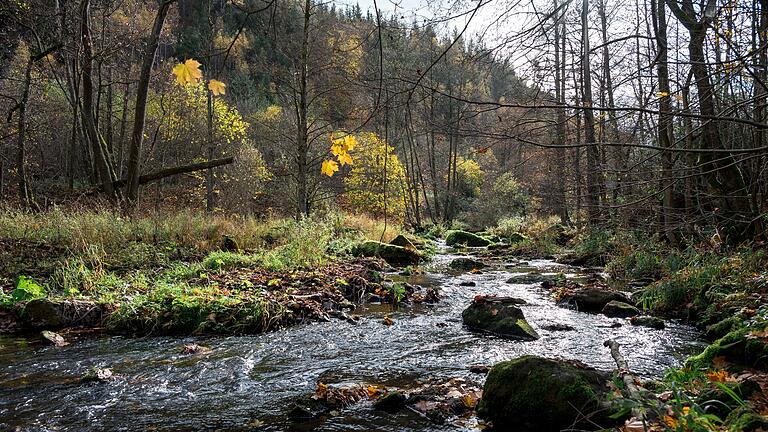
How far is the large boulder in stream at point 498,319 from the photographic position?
570 centimetres

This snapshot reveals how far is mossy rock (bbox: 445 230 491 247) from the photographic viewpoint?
18513mm

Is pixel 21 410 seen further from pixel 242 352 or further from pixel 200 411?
pixel 242 352

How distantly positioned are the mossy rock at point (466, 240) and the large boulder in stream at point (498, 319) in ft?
39.4

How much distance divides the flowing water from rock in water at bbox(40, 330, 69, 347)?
Answer: 0.32ft

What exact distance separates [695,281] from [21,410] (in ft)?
25.6

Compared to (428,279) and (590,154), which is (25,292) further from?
(590,154)

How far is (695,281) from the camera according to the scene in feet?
22.1

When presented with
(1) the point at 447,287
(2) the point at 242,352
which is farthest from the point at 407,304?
(2) the point at 242,352

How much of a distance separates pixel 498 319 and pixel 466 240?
13.1 metres

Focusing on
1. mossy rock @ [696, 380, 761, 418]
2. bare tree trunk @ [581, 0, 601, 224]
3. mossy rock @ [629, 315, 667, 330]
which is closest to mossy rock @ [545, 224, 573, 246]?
bare tree trunk @ [581, 0, 601, 224]

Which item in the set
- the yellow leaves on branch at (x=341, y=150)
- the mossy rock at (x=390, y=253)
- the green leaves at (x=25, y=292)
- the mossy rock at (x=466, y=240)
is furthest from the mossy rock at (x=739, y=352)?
the mossy rock at (x=466, y=240)

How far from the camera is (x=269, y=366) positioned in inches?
183

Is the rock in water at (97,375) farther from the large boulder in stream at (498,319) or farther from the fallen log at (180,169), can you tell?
the fallen log at (180,169)

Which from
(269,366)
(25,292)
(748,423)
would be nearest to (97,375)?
(269,366)
